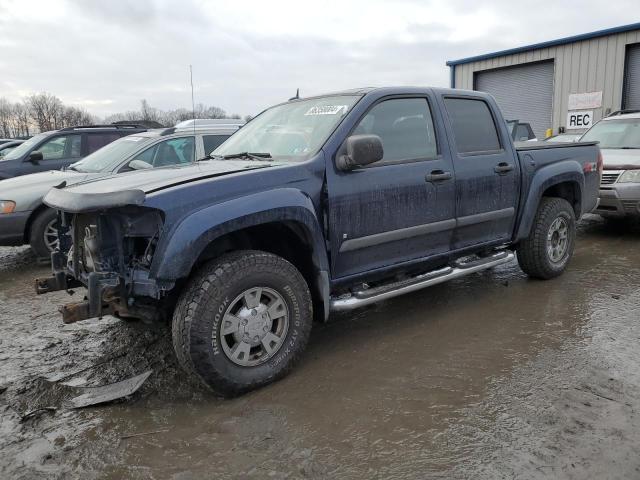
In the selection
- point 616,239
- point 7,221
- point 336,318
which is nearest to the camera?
point 336,318

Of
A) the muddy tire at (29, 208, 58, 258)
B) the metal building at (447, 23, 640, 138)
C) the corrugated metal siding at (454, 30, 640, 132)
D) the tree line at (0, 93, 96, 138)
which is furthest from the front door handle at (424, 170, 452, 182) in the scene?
the tree line at (0, 93, 96, 138)

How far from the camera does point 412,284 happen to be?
3943 mm

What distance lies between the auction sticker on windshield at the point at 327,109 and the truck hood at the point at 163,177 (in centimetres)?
65

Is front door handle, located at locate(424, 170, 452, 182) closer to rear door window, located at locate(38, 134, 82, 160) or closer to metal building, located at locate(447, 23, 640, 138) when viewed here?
rear door window, located at locate(38, 134, 82, 160)

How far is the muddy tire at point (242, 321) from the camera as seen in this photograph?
294cm

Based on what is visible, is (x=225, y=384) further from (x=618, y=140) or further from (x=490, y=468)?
(x=618, y=140)

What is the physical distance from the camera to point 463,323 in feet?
13.9

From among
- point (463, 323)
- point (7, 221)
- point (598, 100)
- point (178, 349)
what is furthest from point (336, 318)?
point (598, 100)

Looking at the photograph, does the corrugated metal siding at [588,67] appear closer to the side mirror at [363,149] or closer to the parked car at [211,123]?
the parked car at [211,123]

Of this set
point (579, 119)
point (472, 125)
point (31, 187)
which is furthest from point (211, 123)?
point (579, 119)

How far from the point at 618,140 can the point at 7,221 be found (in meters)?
8.95

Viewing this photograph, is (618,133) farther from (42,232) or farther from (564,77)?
(564,77)

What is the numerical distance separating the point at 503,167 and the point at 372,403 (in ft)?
8.45

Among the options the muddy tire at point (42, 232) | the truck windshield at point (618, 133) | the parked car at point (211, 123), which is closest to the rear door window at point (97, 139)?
the parked car at point (211, 123)
